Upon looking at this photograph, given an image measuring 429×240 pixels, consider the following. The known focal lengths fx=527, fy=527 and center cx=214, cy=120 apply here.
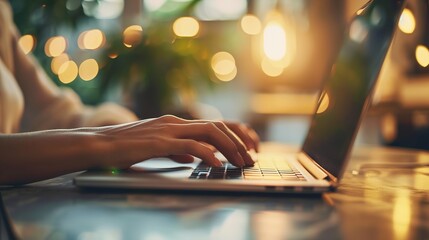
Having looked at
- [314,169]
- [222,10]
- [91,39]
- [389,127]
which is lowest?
[389,127]

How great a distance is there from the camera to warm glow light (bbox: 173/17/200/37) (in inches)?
95.3

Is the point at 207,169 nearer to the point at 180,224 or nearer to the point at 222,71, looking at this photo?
the point at 180,224

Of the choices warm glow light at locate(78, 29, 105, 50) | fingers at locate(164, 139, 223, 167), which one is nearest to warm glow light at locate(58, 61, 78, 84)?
warm glow light at locate(78, 29, 105, 50)

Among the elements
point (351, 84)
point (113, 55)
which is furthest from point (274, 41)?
point (351, 84)

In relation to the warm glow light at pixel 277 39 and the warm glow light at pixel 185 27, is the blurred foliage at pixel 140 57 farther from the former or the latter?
the warm glow light at pixel 277 39

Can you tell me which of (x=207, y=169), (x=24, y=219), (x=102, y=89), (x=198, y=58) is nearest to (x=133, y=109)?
(x=102, y=89)

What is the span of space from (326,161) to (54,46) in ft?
6.70

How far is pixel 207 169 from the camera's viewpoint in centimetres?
70

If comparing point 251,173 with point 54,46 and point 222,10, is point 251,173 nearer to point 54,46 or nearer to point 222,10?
point 54,46

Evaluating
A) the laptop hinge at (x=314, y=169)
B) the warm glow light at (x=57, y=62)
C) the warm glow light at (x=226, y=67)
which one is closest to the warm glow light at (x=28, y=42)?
the warm glow light at (x=57, y=62)

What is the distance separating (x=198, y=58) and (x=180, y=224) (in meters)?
1.94

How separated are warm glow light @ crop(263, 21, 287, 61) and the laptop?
1423 mm

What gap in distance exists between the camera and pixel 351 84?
2.38 ft

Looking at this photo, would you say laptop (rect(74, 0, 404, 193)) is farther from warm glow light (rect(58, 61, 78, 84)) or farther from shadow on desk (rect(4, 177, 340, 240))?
warm glow light (rect(58, 61, 78, 84))
